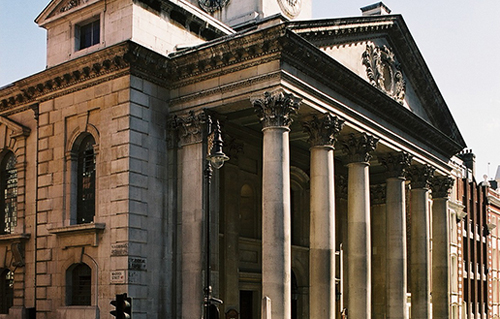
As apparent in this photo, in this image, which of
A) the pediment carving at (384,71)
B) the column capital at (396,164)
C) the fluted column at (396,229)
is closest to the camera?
the pediment carving at (384,71)

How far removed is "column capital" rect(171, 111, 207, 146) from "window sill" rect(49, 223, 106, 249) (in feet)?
14.7

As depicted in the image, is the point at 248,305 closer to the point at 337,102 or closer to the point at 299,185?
the point at 299,185

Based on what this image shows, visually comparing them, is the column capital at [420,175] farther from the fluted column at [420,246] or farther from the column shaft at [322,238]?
the column shaft at [322,238]

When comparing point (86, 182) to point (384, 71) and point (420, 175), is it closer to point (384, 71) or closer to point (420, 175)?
point (384, 71)

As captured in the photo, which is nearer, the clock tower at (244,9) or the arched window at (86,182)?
the arched window at (86,182)

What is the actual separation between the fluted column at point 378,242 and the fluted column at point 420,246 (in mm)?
4640

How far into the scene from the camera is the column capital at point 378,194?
40719mm

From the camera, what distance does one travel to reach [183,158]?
86.7 feet

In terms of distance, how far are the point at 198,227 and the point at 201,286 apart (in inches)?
84.0

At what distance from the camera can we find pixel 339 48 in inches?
1091

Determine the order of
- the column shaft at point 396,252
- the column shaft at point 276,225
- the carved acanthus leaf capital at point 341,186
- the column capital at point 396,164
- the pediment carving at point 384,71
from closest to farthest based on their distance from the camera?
1. the column shaft at point 276,225
2. the pediment carving at point 384,71
3. the column shaft at point 396,252
4. the column capital at point 396,164
5. the carved acanthus leaf capital at point 341,186

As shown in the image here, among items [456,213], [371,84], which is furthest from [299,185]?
[456,213]

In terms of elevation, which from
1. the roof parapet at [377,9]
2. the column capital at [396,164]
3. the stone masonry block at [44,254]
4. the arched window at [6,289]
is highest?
the roof parapet at [377,9]

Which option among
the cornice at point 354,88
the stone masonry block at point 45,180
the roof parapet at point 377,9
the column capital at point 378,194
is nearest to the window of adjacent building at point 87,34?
the stone masonry block at point 45,180
